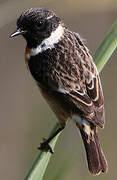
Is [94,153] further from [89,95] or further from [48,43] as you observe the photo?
[48,43]

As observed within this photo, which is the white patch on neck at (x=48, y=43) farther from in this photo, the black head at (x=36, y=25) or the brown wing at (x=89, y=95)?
the brown wing at (x=89, y=95)

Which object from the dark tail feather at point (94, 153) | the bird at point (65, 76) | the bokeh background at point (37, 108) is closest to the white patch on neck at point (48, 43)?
the bird at point (65, 76)

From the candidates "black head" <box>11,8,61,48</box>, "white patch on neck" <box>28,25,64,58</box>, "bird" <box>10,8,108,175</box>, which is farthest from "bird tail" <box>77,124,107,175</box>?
"black head" <box>11,8,61,48</box>

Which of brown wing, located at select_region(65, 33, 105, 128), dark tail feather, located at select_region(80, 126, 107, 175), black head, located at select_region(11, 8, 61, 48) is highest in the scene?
black head, located at select_region(11, 8, 61, 48)

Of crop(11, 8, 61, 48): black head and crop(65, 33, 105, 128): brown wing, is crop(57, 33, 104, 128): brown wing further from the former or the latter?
crop(11, 8, 61, 48): black head

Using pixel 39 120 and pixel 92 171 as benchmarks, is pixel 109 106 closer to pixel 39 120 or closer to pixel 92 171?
pixel 39 120
